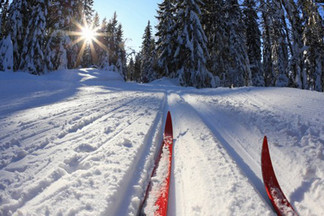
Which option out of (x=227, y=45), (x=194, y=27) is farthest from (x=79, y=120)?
(x=227, y=45)

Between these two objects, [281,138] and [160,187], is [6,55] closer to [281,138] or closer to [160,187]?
[160,187]

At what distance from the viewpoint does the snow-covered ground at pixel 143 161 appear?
136 centimetres

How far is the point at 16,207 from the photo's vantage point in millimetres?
1166

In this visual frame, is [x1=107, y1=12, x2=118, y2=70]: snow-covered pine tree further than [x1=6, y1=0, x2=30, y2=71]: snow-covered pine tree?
Yes

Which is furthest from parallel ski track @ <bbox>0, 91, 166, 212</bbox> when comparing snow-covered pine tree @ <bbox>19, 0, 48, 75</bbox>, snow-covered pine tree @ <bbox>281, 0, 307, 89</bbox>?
snow-covered pine tree @ <bbox>19, 0, 48, 75</bbox>

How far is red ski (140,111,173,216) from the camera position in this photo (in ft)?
4.63

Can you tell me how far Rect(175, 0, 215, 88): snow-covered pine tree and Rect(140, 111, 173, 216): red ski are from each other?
13.1m

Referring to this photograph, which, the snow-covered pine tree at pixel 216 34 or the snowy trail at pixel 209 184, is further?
the snow-covered pine tree at pixel 216 34

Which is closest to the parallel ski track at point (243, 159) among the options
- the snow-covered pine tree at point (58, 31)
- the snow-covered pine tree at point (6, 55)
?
the snow-covered pine tree at point (6, 55)

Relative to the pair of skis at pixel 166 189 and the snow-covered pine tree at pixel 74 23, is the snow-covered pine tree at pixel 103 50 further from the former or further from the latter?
the pair of skis at pixel 166 189

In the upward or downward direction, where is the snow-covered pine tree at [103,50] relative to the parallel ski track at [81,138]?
upward

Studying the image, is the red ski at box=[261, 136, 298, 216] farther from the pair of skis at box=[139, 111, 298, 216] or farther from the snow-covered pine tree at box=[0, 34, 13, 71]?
the snow-covered pine tree at box=[0, 34, 13, 71]

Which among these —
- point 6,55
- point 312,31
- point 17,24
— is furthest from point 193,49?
point 6,55

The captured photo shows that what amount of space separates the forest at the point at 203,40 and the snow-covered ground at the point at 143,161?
356 cm
